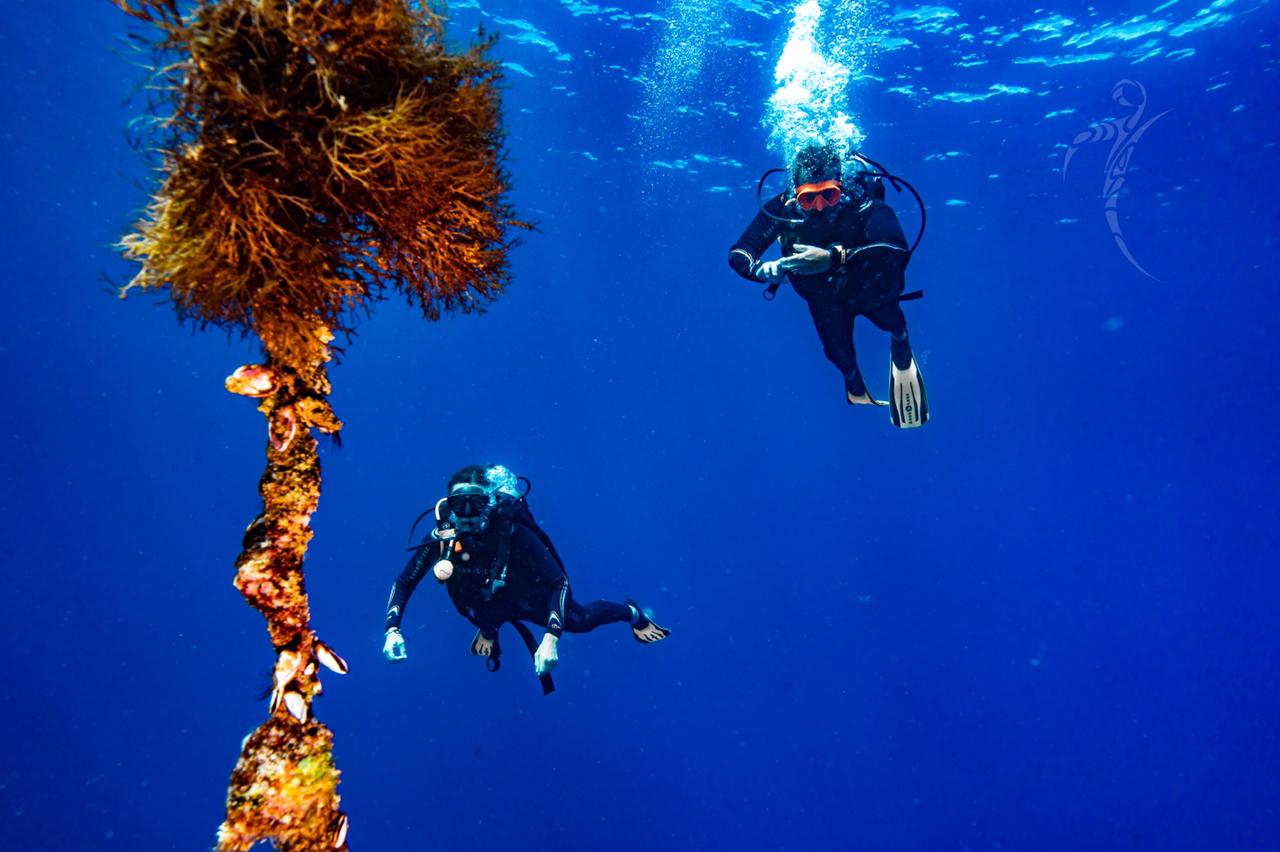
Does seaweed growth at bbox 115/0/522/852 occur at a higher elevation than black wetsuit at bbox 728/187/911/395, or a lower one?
lower

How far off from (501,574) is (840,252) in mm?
5265

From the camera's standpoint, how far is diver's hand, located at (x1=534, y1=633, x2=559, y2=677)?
6.66 meters

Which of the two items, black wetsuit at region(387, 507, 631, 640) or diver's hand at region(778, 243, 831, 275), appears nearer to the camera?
diver's hand at region(778, 243, 831, 275)

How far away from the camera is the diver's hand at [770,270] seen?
586 centimetres

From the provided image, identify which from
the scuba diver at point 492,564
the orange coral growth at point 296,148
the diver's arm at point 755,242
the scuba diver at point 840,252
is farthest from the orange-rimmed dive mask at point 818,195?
the scuba diver at point 492,564

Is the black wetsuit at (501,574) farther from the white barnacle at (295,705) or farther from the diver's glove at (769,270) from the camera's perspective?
the white barnacle at (295,705)

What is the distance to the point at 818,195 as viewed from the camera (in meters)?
6.40

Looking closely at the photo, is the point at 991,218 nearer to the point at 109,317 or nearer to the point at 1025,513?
the point at 109,317

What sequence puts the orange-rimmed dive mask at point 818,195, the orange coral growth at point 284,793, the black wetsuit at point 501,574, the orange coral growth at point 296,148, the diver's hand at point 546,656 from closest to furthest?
the orange coral growth at point 296,148 < the orange coral growth at point 284,793 < the orange-rimmed dive mask at point 818,195 < the diver's hand at point 546,656 < the black wetsuit at point 501,574

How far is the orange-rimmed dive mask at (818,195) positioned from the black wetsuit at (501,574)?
4.83 m

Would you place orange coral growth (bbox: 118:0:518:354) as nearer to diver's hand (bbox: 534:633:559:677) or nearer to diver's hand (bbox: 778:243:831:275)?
diver's hand (bbox: 778:243:831:275)

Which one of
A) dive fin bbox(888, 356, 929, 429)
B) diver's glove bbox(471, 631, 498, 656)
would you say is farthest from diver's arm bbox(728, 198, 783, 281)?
diver's glove bbox(471, 631, 498, 656)

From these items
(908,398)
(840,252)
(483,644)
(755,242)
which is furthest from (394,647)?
(908,398)

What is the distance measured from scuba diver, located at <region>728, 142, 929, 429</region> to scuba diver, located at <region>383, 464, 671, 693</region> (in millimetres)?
3946
